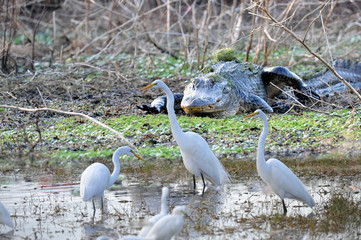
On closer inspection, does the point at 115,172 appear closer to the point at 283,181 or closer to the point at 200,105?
the point at 283,181

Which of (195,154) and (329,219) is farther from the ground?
(195,154)

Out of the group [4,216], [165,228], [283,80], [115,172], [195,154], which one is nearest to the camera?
[165,228]

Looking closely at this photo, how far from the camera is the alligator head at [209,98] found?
8789mm

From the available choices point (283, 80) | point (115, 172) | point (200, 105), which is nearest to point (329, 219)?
point (115, 172)

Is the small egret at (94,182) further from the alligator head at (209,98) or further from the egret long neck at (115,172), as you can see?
the alligator head at (209,98)

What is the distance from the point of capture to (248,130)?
7.80m

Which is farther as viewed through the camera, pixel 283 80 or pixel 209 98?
pixel 283 80

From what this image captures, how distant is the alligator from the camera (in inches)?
352

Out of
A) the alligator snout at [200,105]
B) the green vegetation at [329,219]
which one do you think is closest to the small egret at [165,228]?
the green vegetation at [329,219]

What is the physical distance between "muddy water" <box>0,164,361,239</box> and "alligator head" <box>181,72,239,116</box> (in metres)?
2.42

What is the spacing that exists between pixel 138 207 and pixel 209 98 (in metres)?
4.09

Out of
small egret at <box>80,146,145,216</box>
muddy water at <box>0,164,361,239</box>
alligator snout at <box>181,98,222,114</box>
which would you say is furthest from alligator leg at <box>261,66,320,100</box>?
small egret at <box>80,146,145,216</box>

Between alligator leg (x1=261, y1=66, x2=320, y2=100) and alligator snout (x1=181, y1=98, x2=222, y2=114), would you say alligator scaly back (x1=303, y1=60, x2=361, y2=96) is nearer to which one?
alligator leg (x1=261, y1=66, x2=320, y2=100)

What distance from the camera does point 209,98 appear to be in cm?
889
